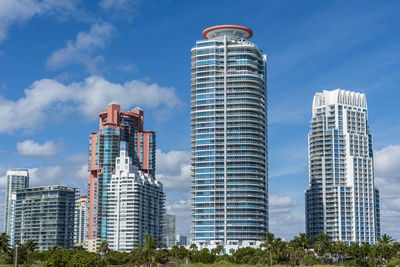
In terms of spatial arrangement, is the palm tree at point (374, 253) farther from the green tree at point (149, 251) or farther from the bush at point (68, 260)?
the bush at point (68, 260)

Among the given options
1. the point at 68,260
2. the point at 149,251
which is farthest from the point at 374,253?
the point at 68,260

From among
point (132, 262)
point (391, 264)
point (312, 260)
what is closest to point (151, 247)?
point (132, 262)

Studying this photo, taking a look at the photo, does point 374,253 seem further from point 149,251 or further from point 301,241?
point 149,251

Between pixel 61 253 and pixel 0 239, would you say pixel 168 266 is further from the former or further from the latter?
pixel 0 239

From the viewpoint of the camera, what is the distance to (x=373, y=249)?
19412 cm

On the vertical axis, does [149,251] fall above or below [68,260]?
below

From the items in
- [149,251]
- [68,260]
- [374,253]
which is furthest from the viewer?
[374,253]

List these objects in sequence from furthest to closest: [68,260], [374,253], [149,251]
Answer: [374,253] → [149,251] → [68,260]

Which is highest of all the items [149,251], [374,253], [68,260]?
[68,260]

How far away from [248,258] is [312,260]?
70.7 ft

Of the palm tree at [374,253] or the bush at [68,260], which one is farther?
the palm tree at [374,253]

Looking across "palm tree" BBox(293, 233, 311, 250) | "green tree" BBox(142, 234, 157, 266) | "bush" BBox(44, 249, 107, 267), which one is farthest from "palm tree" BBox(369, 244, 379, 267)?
"bush" BBox(44, 249, 107, 267)

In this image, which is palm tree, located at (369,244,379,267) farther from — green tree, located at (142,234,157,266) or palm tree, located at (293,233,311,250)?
green tree, located at (142,234,157,266)

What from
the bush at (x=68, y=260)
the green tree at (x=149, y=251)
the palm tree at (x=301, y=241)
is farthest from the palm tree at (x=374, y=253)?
the bush at (x=68, y=260)
